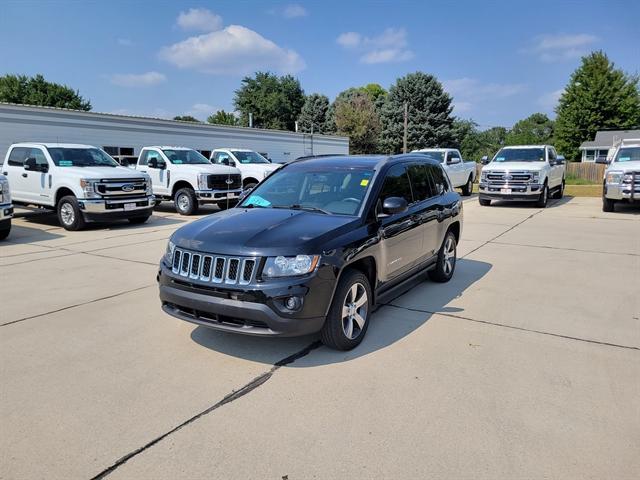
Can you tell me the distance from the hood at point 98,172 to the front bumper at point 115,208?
570mm

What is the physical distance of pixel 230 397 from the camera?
3.45m

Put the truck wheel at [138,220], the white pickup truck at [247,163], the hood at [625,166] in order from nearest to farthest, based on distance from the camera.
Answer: the truck wheel at [138,220] → the hood at [625,166] → the white pickup truck at [247,163]

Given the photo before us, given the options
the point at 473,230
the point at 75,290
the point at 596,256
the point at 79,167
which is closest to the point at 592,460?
the point at 75,290

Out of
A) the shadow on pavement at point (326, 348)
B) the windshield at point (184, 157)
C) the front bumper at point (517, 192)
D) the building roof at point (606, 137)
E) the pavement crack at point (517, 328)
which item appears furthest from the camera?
the building roof at point (606, 137)

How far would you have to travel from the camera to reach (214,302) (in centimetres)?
380

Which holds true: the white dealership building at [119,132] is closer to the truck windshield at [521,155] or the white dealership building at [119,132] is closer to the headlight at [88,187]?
the headlight at [88,187]

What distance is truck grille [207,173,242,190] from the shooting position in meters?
14.9

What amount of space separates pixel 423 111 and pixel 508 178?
39091mm

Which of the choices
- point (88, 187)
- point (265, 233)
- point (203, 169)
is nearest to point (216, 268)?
point (265, 233)

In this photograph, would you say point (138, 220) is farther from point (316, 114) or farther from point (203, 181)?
point (316, 114)

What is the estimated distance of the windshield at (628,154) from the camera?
14.7m

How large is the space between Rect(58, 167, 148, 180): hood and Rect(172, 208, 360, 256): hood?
8150 mm

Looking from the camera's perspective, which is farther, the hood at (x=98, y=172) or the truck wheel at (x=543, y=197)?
the truck wheel at (x=543, y=197)

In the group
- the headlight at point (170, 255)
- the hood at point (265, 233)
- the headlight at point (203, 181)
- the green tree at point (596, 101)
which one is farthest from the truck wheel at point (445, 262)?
the green tree at point (596, 101)
